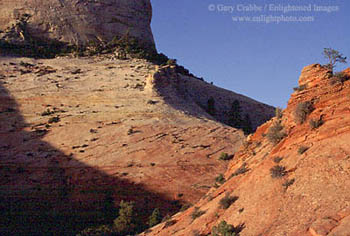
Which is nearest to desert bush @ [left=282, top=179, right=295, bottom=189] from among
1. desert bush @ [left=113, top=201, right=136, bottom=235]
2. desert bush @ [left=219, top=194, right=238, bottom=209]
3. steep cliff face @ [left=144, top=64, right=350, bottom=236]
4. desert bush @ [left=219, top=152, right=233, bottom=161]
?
steep cliff face @ [left=144, top=64, right=350, bottom=236]

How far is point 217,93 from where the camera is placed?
187ft

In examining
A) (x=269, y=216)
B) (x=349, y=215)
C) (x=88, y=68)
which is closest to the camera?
(x=349, y=215)

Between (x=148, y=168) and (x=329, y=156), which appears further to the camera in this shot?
(x=148, y=168)

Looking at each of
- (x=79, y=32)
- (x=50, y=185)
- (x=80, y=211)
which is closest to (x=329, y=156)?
(x=80, y=211)

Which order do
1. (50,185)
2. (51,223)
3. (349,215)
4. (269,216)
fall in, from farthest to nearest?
1. (50,185)
2. (51,223)
3. (269,216)
4. (349,215)

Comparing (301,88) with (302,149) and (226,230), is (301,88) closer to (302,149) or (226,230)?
(302,149)

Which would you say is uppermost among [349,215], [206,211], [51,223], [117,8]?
[117,8]

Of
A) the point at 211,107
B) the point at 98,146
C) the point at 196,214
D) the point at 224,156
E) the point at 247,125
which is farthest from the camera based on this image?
the point at 211,107

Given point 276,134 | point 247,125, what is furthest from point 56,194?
point 247,125

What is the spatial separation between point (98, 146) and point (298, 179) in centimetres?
2202

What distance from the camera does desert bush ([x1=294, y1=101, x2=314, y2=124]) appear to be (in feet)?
47.1

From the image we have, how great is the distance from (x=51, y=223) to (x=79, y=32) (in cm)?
3944

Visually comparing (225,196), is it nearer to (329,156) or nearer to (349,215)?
(329,156)

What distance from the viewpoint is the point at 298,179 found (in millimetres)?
12117
